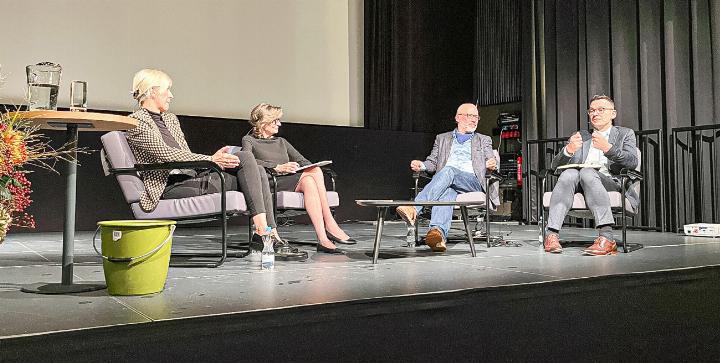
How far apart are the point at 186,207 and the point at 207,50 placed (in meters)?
3.73

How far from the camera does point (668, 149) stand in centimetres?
539

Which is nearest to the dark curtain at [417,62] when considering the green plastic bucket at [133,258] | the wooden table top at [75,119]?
the wooden table top at [75,119]

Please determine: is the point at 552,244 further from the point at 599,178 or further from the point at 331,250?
the point at 331,250

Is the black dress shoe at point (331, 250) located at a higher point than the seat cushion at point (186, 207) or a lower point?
lower

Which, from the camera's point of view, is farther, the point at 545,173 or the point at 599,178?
the point at 545,173

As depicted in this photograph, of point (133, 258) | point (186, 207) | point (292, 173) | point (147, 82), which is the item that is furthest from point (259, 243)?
point (133, 258)

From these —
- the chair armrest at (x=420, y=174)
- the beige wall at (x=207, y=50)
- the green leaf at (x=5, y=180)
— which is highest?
the beige wall at (x=207, y=50)

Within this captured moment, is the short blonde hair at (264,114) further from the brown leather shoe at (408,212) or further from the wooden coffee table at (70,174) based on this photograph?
the wooden coffee table at (70,174)

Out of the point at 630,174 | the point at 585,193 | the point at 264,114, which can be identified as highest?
the point at 264,114

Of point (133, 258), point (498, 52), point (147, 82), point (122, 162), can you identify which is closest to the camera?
point (133, 258)

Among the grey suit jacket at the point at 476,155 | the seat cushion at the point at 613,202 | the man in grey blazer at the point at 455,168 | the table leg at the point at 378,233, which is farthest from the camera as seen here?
the grey suit jacket at the point at 476,155

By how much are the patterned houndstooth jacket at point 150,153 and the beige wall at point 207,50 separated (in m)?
3.01

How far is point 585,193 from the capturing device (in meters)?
3.59

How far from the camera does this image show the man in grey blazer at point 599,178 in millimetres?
3477
